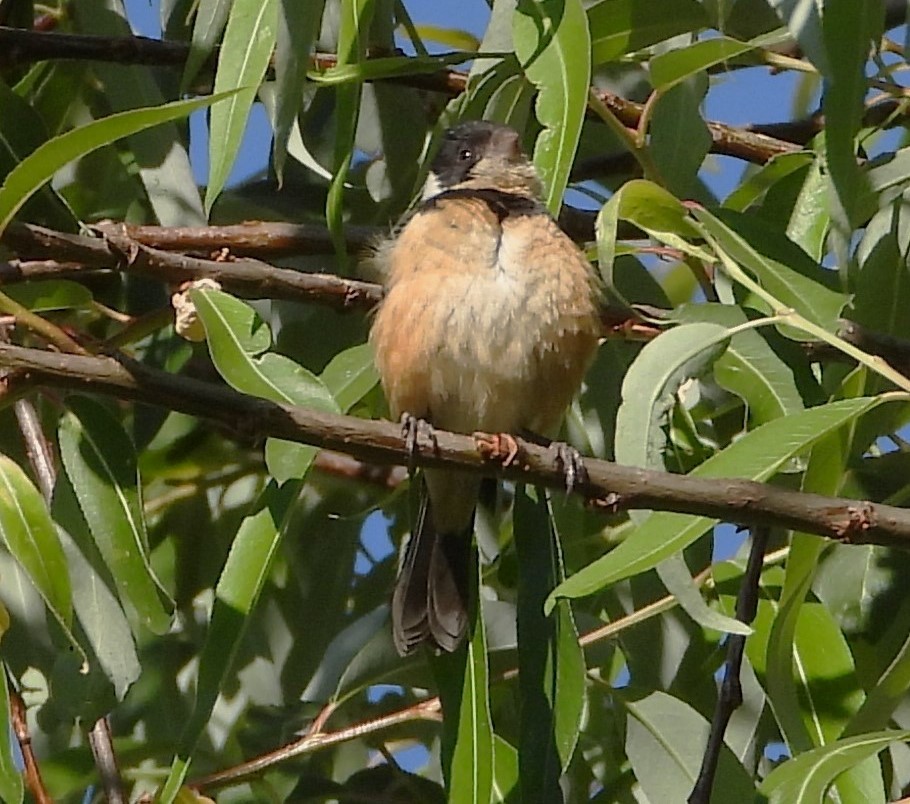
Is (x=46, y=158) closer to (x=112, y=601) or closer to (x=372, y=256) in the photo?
(x=112, y=601)

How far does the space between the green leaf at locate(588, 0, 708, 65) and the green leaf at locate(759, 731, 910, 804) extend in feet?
2.77

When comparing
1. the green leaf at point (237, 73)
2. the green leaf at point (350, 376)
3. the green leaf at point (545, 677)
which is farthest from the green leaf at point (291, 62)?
the green leaf at point (545, 677)

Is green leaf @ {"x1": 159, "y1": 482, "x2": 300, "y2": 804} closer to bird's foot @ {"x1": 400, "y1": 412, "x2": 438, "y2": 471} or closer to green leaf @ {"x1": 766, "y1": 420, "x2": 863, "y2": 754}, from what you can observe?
bird's foot @ {"x1": 400, "y1": 412, "x2": 438, "y2": 471}

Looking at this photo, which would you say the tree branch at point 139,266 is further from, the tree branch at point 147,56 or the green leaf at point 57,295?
the tree branch at point 147,56

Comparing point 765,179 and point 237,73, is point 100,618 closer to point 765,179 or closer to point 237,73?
point 237,73

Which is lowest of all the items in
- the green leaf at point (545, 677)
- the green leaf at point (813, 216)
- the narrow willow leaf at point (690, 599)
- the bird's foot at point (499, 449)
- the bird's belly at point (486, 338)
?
the green leaf at point (545, 677)

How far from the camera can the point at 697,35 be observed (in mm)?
2191

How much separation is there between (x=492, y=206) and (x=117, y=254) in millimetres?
716

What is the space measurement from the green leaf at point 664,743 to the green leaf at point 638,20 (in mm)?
739

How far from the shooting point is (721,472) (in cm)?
153

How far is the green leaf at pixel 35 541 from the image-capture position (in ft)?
4.95

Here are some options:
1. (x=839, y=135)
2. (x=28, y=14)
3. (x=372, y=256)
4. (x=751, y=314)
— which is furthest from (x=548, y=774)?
(x=28, y=14)

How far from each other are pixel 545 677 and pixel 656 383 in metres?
0.34

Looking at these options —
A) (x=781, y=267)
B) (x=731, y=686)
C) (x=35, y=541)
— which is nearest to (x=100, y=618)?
(x=35, y=541)
